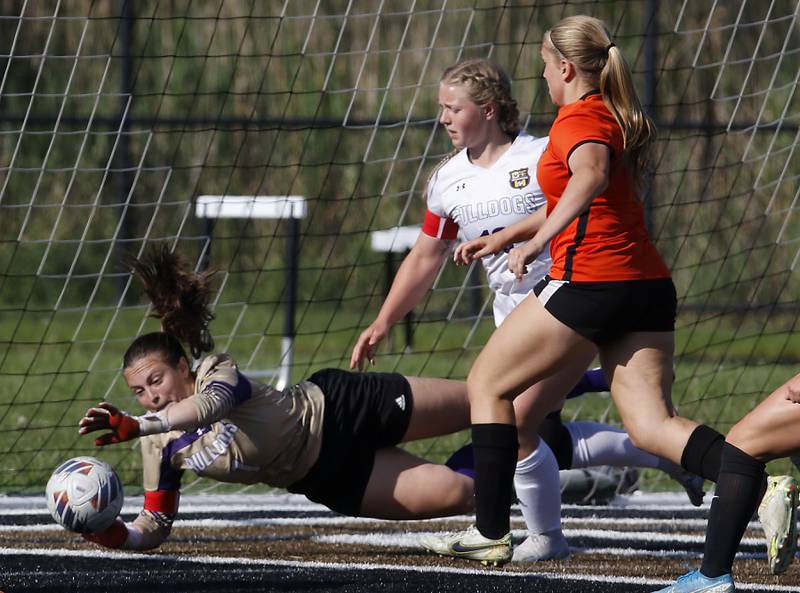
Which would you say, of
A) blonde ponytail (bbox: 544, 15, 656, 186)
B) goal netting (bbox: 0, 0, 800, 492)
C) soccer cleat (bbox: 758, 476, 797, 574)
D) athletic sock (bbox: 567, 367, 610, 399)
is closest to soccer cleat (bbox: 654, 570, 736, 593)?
soccer cleat (bbox: 758, 476, 797, 574)

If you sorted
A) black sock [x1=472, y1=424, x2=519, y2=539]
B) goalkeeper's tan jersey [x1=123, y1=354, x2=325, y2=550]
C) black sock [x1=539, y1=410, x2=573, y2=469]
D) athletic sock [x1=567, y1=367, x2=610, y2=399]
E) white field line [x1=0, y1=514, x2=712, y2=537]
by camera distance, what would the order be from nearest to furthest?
black sock [x1=472, y1=424, x2=519, y2=539], goalkeeper's tan jersey [x1=123, y1=354, x2=325, y2=550], athletic sock [x1=567, y1=367, x2=610, y2=399], black sock [x1=539, y1=410, x2=573, y2=469], white field line [x1=0, y1=514, x2=712, y2=537]

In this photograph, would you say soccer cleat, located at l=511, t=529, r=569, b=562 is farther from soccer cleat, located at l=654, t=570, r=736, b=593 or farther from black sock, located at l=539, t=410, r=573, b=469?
soccer cleat, located at l=654, t=570, r=736, b=593

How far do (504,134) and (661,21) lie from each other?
945cm

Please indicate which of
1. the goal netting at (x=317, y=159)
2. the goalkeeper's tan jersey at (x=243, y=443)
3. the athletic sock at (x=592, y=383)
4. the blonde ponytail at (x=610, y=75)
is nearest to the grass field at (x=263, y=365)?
the goal netting at (x=317, y=159)

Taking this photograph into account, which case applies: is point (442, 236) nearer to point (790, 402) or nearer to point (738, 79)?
point (790, 402)

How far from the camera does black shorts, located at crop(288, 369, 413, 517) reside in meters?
5.55

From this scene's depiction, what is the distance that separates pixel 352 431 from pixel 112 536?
36.6 inches

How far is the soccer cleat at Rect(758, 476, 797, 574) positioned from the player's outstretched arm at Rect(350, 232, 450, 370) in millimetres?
1794

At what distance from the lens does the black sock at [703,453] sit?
14.9ft

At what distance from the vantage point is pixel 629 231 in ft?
15.4

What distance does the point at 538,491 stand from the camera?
5.39 m

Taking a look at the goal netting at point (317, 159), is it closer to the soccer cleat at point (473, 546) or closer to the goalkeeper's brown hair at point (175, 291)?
the goalkeeper's brown hair at point (175, 291)

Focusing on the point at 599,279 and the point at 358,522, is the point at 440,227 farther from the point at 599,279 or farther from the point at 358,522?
the point at 358,522

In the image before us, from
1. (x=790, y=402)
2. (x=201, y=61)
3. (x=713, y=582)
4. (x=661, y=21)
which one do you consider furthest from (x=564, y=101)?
(x=201, y=61)
